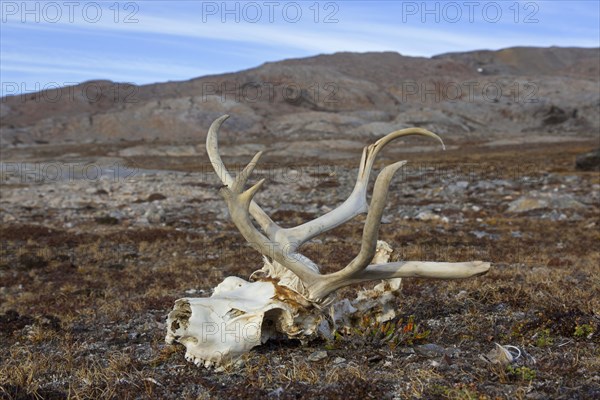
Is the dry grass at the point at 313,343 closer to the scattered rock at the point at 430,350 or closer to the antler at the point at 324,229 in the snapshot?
the scattered rock at the point at 430,350

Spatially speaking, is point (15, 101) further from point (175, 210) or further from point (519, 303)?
point (519, 303)

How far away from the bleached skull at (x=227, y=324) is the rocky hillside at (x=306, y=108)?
60.4 meters

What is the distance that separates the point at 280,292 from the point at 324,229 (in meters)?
0.85

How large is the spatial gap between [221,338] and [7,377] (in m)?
1.57

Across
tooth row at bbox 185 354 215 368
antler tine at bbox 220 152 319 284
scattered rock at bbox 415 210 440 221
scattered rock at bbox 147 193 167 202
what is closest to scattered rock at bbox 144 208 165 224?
scattered rock at bbox 147 193 167 202

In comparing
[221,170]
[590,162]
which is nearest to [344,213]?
[221,170]

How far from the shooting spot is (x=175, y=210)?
20.6 metres

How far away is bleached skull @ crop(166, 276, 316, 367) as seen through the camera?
4852 mm

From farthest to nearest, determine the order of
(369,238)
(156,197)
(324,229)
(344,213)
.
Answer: (156,197), (344,213), (324,229), (369,238)

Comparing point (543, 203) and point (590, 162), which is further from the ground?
point (590, 162)

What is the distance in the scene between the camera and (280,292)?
5180 mm

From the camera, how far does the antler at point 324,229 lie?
4781 mm

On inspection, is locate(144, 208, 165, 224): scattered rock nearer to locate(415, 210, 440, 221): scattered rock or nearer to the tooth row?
locate(415, 210, 440, 221): scattered rock

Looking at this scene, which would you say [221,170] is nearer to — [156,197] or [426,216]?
[426,216]
